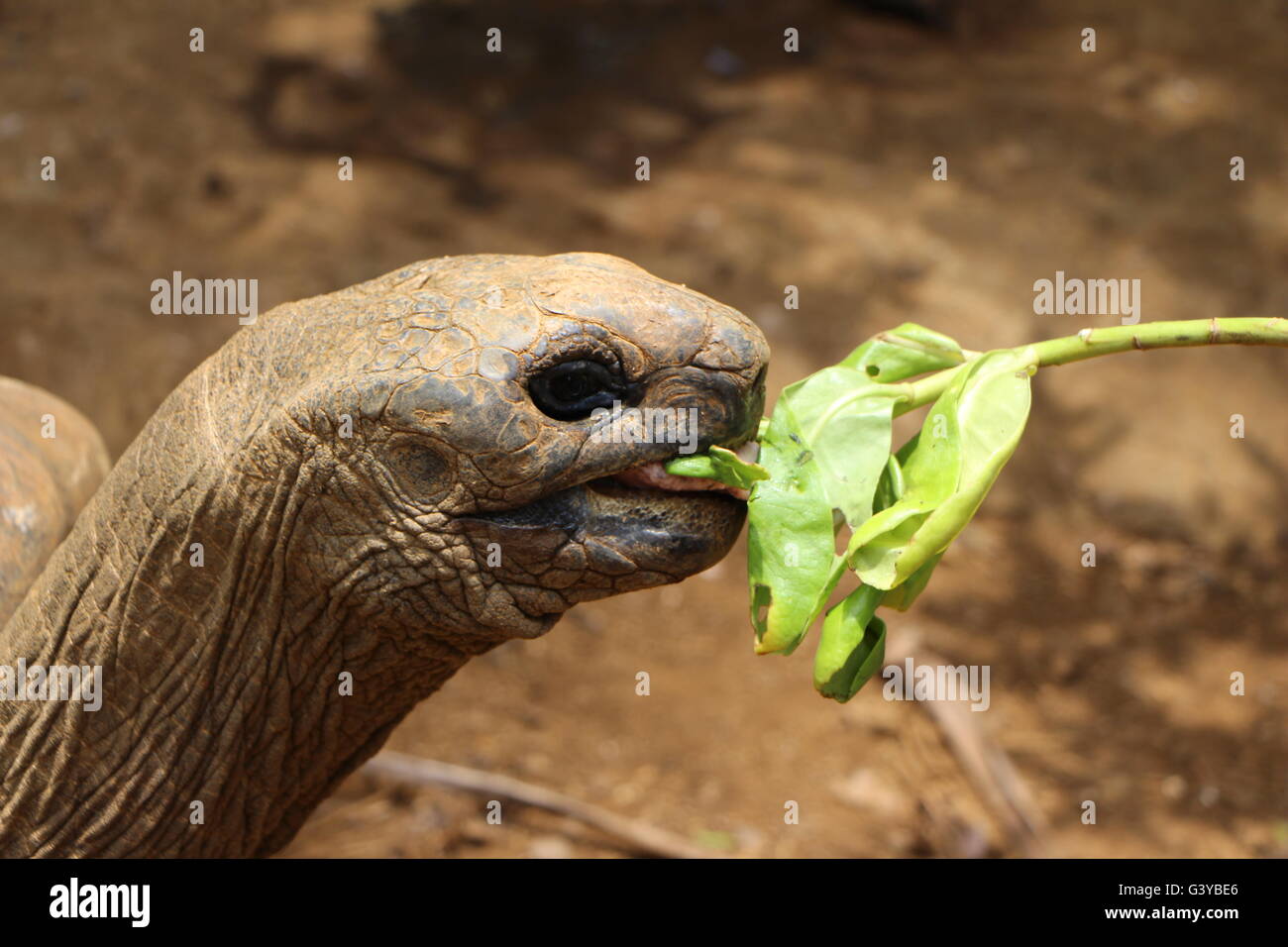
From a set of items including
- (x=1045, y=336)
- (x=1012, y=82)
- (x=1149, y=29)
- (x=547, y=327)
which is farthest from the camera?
(x=1149, y=29)

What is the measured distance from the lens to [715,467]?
200 cm

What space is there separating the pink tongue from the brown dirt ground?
2.53m

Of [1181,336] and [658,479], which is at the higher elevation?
[1181,336]

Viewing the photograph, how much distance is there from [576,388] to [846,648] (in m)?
0.63

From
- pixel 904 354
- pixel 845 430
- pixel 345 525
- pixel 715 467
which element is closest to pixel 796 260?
pixel 904 354

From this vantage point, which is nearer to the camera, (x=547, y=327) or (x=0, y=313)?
(x=547, y=327)

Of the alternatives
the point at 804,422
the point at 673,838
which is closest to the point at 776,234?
the point at 673,838

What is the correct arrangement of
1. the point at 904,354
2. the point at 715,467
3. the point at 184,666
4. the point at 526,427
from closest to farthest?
the point at 526,427 < the point at 715,467 < the point at 184,666 < the point at 904,354

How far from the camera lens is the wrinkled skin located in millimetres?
1916

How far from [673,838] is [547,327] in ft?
9.34

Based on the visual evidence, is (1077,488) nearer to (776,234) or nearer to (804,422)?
(776,234)

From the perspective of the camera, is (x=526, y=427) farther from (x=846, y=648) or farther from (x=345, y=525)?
(x=846, y=648)

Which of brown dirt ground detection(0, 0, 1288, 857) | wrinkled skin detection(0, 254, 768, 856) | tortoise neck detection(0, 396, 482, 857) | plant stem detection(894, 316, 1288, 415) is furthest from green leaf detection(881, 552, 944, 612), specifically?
brown dirt ground detection(0, 0, 1288, 857)

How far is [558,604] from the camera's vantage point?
206cm
